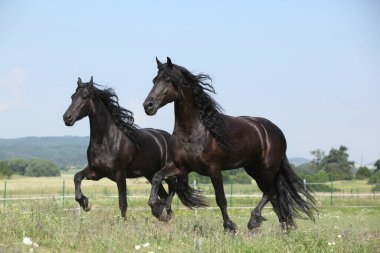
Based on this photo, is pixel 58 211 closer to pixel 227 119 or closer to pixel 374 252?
pixel 227 119

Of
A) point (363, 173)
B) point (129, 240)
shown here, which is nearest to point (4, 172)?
point (363, 173)

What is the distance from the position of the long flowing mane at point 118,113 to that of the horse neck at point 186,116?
2.58 metres

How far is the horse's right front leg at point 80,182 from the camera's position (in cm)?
993

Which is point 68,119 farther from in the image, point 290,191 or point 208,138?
point 290,191

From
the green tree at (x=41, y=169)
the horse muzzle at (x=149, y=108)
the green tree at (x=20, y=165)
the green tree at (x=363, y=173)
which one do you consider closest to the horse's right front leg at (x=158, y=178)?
the horse muzzle at (x=149, y=108)

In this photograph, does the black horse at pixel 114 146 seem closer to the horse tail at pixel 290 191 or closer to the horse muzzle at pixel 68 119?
the horse muzzle at pixel 68 119

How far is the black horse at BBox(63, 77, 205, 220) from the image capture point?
10406 millimetres

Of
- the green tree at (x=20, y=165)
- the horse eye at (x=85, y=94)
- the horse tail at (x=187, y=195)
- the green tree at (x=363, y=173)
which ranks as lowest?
the horse tail at (x=187, y=195)

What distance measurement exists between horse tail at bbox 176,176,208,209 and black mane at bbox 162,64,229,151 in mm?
3123

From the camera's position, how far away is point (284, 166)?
10562 millimetres

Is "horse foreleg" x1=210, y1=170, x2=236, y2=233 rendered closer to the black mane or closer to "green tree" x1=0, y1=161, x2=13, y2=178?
the black mane

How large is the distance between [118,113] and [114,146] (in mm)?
849

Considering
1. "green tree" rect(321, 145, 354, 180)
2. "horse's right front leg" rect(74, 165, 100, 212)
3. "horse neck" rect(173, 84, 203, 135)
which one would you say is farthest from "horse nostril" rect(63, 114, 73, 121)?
"green tree" rect(321, 145, 354, 180)

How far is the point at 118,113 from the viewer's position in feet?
37.0
